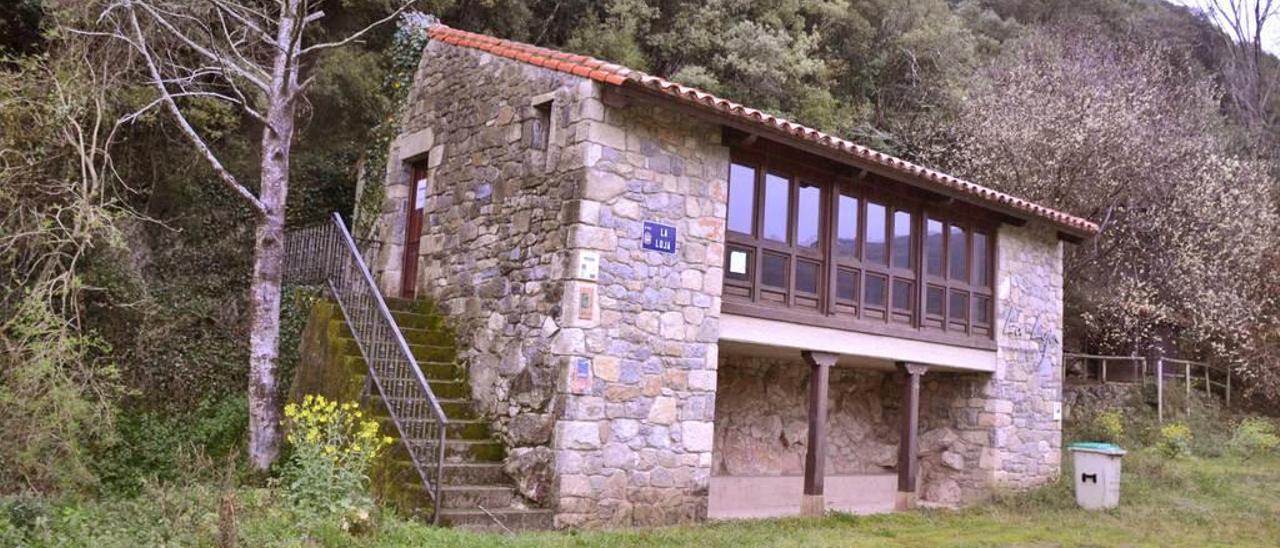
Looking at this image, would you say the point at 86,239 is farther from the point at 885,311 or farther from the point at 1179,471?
the point at 1179,471

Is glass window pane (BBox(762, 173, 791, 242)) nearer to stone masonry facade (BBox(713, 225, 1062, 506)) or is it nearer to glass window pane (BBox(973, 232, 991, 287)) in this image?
stone masonry facade (BBox(713, 225, 1062, 506))

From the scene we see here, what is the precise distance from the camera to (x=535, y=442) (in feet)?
27.0

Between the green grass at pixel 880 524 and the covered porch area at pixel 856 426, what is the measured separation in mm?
933

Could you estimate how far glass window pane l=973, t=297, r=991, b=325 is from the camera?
12.1 m

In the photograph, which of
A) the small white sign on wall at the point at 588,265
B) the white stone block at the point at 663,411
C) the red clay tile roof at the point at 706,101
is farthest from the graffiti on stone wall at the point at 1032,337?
the small white sign on wall at the point at 588,265

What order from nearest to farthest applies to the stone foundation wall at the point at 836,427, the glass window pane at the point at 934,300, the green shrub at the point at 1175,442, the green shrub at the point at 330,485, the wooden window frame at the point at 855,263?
1. the green shrub at the point at 330,485
2. the wooden window frame at the point at 855,263
3. the glass window pane at the point at 934,300
4. the stone foundation wall at the point at 836,427
5. the green shrub at the point at 1175,442

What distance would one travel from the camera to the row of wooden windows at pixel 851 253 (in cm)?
966

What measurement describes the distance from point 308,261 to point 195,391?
6.14ft

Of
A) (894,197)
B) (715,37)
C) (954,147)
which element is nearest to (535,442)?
(894,197)

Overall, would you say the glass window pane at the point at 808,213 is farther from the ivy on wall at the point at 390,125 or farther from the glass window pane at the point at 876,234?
the ivy on wall at the point at 390,125

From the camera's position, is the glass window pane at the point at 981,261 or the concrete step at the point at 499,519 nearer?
the concrete step at the point at 499,519

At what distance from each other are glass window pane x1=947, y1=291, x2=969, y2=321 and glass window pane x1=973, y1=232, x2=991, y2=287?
334 millimetres

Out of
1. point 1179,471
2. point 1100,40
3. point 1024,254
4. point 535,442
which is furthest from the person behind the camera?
point 1100,40

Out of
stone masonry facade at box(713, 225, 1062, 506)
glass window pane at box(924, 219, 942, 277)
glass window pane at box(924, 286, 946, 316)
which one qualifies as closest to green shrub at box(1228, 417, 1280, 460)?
stone masonry facade at box(713, 225, 1062, 506)
